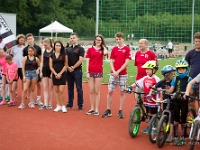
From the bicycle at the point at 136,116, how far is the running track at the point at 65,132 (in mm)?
160

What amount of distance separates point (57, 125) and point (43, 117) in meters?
0.95

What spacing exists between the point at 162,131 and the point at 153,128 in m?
0.21

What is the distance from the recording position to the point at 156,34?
2669 centimetres

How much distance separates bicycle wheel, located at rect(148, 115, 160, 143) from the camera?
23.9 feet

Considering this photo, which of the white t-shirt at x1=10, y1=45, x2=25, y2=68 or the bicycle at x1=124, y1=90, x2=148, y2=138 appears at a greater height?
the white t-shirt at x1=10, y1=45, x2=25, y2=68

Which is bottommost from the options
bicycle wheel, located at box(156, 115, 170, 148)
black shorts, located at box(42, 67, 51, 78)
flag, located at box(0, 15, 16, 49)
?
bicycle wheel, located at box(156, 115, 170, 148)

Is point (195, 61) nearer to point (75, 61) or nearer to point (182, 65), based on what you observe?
point (182, 65)

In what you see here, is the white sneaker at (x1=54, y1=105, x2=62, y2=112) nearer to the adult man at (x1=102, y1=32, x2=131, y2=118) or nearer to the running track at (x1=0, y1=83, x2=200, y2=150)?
the running track at (x1=0, y1=83, x2=200, y2=150)

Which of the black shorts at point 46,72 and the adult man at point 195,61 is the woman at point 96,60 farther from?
the adult man at point 195,61

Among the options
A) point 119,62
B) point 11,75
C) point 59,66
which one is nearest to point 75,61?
point 59,66

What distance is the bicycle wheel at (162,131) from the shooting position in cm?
707

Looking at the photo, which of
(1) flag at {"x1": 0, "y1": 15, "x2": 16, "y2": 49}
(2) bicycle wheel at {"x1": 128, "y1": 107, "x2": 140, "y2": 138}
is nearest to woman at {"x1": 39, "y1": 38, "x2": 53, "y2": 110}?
(1) flag at {"x1": 0, "y1": 15, "x2": 16, "y2": 49}

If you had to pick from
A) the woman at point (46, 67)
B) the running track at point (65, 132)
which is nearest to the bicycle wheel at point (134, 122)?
the running track at point (65, 132)

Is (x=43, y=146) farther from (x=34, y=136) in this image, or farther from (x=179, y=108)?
A: (x=179, y=108)
